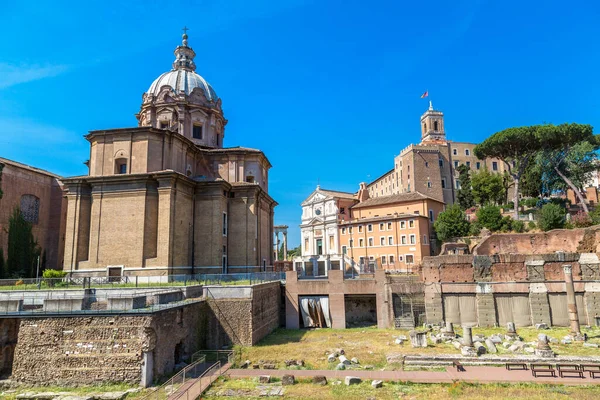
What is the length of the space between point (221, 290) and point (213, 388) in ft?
24.5

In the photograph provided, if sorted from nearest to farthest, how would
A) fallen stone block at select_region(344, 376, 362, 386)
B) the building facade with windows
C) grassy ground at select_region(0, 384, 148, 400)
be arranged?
grassy ground at select_region(0, 384, 148, 400)
fallen stone block at select_region(344, 376, 362, 386)
the building facade with windows

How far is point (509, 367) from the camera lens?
16.1 meters

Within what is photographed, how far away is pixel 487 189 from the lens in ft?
187

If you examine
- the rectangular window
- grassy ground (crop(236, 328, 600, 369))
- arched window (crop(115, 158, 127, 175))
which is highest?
the rectangular window

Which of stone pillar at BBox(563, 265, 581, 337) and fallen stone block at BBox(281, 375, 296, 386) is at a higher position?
stone pillar at BBox(563, 265, 581, 337)

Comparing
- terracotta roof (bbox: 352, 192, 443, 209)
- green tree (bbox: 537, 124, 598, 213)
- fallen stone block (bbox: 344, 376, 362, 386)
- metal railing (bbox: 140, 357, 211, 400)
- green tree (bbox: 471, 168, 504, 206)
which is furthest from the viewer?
green tree (bbox: 471, 168, 504, 206)

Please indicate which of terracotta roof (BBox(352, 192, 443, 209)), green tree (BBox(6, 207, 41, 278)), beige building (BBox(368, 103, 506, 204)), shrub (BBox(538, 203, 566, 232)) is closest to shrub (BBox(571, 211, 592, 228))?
shrub (BBox(538, 203, 566, 232))

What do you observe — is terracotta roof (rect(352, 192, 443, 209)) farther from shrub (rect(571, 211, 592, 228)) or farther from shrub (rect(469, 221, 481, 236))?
shrub (rect(571, 211, 592, 228))

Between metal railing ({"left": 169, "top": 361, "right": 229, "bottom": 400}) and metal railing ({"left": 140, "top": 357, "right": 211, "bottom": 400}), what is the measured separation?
334 mm

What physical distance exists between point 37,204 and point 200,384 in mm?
33788

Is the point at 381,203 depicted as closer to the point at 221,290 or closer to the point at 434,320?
the point at 434,320

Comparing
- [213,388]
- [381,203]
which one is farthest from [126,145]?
[381,203]

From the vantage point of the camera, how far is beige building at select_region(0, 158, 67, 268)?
35256 millimetres

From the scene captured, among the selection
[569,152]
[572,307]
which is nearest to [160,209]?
[572,307]
